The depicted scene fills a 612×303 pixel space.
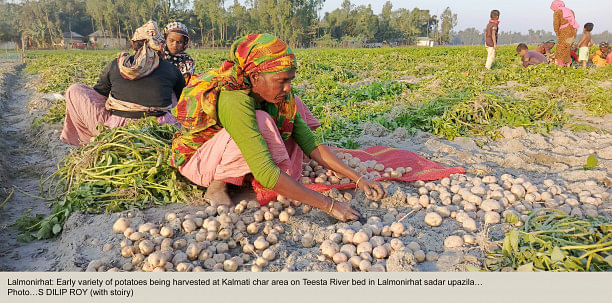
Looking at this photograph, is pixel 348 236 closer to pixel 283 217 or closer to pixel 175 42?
pixel 283 217

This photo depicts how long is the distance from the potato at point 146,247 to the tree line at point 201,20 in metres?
49.8

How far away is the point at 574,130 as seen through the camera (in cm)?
452

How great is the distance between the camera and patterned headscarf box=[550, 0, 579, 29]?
9.23 metres

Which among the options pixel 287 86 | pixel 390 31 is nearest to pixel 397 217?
pixel 287 86

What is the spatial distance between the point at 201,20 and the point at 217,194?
55570mm

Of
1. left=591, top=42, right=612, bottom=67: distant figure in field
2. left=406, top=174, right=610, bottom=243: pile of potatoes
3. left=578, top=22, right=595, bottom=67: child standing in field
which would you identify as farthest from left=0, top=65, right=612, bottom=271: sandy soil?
left=591, top=42, right=612, bottom=67: distant figure in field

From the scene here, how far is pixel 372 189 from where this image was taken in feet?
8.70

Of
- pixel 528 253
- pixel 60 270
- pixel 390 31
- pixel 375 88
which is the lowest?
pixel 60 270

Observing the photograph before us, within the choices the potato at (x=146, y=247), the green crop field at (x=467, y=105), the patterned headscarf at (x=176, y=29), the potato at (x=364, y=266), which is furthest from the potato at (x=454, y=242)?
the patterned headscarf at (x=176, y=29)

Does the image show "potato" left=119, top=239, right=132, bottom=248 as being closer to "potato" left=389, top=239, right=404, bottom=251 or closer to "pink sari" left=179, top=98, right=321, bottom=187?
"pink sari" left=179, top=98, right=321, bottom=187

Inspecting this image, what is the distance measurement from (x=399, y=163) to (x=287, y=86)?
1.48m

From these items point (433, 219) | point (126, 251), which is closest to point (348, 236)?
point (433, 219)

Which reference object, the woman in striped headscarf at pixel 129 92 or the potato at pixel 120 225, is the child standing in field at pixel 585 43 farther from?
the potato at pixel 120 225

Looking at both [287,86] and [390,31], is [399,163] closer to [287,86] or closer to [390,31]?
[287,86]
